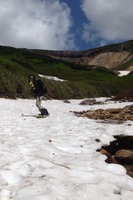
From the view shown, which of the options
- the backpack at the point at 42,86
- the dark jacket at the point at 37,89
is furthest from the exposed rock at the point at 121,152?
the dark jacket at the point at 37,89

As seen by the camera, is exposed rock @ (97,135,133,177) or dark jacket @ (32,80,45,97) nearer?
exposed rock @ (97,135,133,177)

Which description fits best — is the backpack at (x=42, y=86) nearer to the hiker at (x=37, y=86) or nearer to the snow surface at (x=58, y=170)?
the hiker at (x=37, y=86)

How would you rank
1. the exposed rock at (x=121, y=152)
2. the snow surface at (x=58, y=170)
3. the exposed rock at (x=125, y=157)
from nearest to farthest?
the snow surface at (x=58, y=170) → the exposed rock at (x=121, y=152) → the exposed rock at (x=125, y=157)

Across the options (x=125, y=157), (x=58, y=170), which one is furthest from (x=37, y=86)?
(x=58, y=170)

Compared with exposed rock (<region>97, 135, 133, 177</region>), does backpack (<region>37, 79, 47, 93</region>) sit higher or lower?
higher

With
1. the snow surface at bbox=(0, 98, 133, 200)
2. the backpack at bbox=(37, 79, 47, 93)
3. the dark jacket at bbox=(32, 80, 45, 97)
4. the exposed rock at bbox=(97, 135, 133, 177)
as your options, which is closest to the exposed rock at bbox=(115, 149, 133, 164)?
the exposed rock at bbox=(97, 135, 133, 177)

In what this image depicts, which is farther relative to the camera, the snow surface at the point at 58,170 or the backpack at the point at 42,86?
the backpack at the point at 42,86

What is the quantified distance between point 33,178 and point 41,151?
2.09 m

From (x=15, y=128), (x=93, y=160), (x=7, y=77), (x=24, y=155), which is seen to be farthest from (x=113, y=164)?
(x=7, y=77)

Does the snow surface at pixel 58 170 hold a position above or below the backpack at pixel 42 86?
below

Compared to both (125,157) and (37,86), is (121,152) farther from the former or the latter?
(37,86)

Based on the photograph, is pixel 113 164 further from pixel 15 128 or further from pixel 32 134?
pixel 15 128

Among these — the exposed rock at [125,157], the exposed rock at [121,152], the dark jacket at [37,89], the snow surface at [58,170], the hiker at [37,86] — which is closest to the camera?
the snow surface at [58,170]

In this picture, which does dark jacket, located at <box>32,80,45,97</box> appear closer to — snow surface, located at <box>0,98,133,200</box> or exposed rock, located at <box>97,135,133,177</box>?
snow surface, located at <box>0,98,133,200</box>
